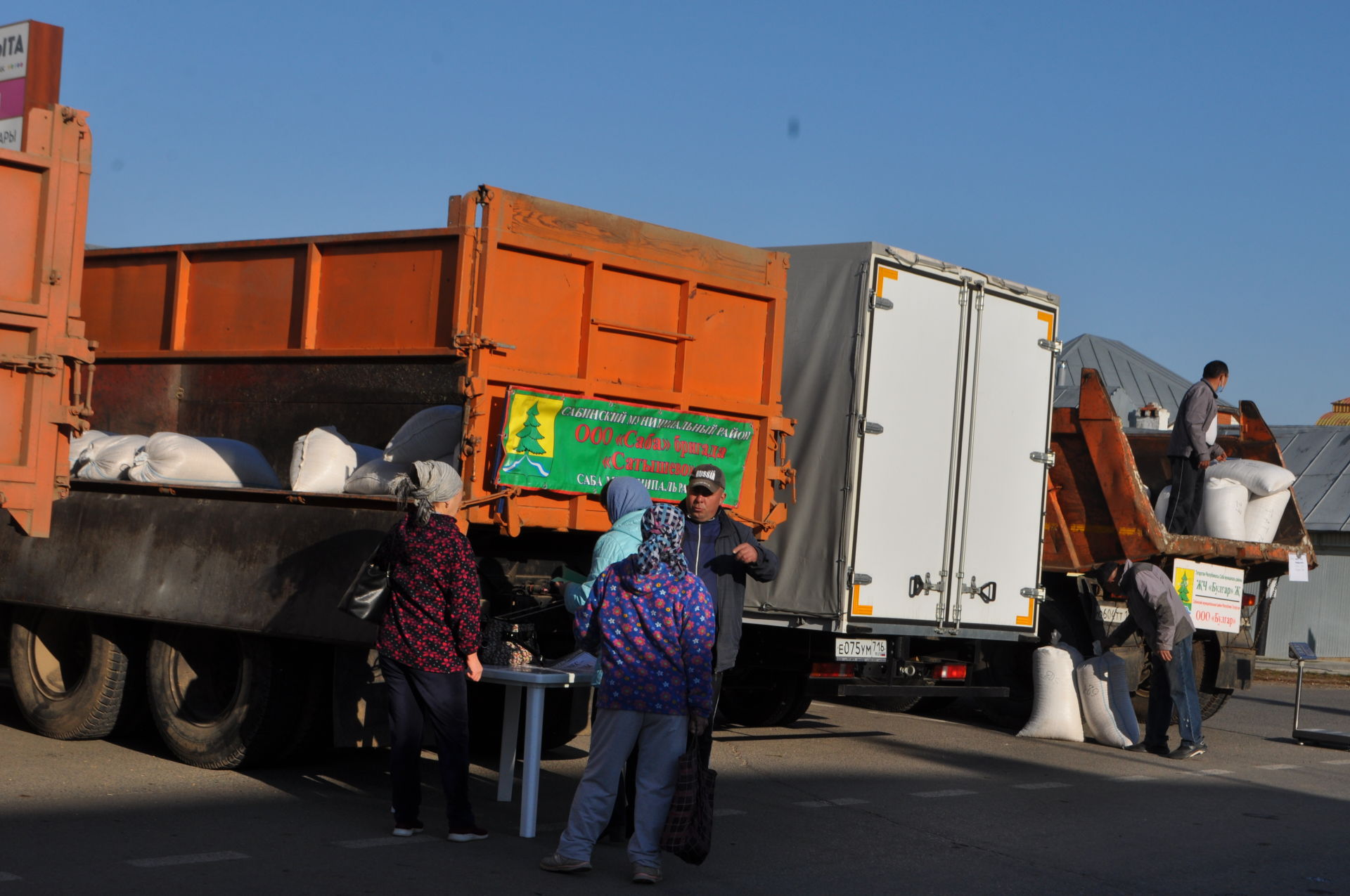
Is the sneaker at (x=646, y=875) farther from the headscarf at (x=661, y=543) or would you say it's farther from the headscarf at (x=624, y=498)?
the headscarf at (x=624, y=498)

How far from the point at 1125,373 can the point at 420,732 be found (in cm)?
3021

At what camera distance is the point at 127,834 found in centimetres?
613

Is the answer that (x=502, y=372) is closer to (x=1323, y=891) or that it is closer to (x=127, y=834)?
(x=127, y=834)

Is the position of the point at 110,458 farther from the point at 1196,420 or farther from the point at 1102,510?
the point at 1196,420

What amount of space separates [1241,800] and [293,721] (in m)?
5.55

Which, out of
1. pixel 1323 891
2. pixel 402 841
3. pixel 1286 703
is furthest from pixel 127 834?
pixel 1286 703

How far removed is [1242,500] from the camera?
12523 mm

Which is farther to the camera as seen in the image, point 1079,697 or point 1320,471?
point 1320,471

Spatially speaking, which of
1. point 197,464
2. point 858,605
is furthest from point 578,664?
point 858,605

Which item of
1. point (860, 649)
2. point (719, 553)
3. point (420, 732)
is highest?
point (719, 553)

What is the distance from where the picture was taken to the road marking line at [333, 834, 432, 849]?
6188mm

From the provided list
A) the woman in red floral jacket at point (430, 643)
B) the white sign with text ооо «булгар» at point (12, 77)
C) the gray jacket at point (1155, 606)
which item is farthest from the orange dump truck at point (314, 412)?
the white sign with text ооо «булгар» at point (12, 77)

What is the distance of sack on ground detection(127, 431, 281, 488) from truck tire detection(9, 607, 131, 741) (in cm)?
95

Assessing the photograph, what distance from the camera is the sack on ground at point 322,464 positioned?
7652 mm
